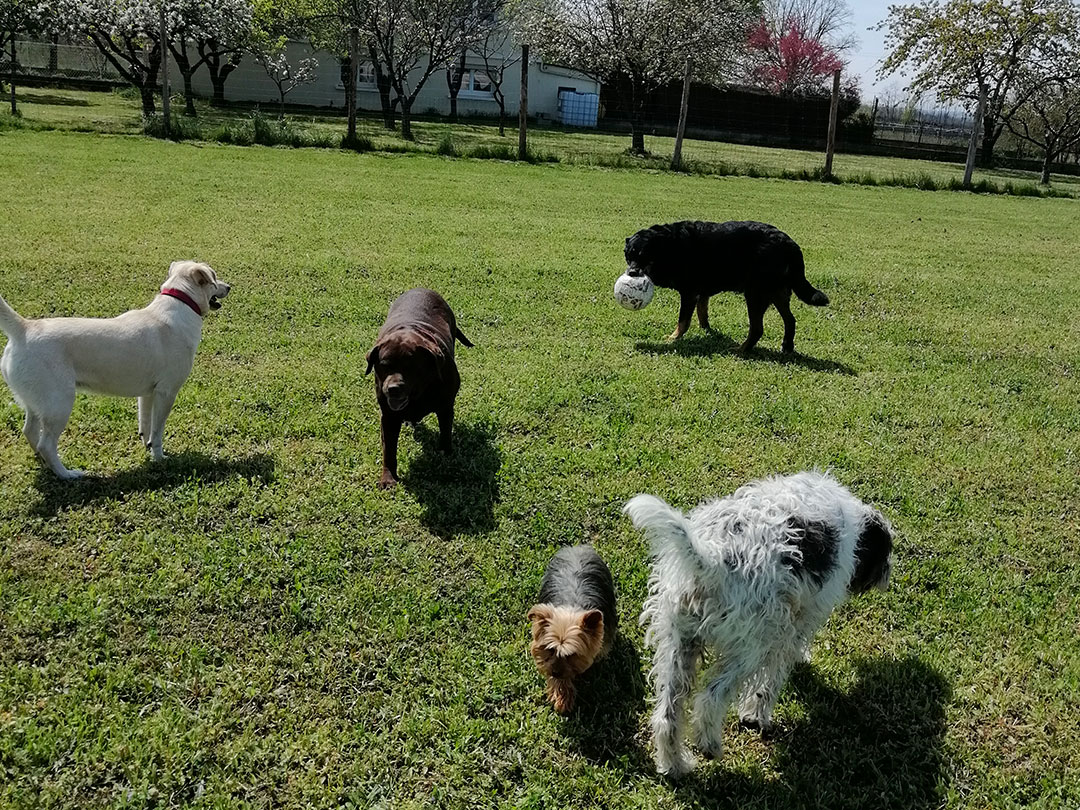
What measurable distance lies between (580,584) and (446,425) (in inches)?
73.0

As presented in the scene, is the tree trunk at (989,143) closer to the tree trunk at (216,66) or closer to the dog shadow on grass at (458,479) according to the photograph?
the tree trunk at (216,66)

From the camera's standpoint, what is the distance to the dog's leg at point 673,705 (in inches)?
110

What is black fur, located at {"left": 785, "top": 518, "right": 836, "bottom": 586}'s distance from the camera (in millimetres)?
2791

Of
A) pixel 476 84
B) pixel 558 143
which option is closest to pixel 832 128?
pixel 558 143

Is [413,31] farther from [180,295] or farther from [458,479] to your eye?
[458,479]

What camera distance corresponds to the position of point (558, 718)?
3.08m

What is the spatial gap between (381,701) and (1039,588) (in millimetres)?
3430

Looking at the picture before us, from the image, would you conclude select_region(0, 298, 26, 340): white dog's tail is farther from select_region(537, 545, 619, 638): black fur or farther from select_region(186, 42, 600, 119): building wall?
select_region(186, 42, 600, 119): building wall

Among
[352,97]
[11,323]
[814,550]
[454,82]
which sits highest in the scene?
[454,82]

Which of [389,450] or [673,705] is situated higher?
[389,450]

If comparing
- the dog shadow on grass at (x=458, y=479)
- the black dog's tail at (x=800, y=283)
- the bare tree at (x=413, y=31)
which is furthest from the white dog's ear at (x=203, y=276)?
the bare tree at (x=413, y=31)

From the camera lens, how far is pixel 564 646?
2.98m

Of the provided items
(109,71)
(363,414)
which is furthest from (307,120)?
(363,414)

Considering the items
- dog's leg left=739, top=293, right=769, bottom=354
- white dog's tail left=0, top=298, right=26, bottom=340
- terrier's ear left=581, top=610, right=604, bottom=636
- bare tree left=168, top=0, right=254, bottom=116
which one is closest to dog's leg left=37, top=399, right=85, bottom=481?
white dog's tail left=0, top=298, right=26, bottom=340
